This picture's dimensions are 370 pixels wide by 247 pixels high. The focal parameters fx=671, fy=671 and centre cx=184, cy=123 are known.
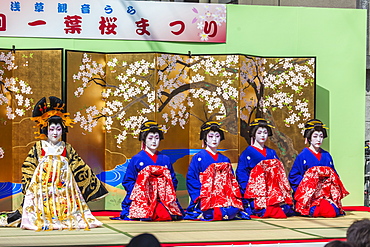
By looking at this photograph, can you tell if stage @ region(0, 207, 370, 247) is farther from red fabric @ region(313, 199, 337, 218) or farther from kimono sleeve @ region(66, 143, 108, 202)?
kimono sleeve @ region(66, 143, 108, 202)

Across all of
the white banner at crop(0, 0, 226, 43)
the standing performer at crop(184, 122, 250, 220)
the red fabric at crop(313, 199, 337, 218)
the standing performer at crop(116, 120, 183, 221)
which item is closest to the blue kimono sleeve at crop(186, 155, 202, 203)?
the standing performer at crop(184, 122, 250, 220)

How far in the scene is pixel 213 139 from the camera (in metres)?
7.62

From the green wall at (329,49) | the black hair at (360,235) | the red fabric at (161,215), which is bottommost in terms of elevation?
the red fabric at (161,215)

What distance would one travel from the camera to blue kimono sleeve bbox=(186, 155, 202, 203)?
7.54 meters

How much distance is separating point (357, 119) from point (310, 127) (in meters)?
1.28

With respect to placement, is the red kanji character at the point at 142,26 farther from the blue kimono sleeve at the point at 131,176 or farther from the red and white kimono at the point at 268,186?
the red and white kimono at the point at 268,186

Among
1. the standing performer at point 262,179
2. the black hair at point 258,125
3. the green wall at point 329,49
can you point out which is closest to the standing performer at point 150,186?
the standing performer at point 262,179

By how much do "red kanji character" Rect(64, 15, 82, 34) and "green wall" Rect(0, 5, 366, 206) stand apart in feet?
4.22

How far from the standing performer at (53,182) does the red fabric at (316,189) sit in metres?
2.50

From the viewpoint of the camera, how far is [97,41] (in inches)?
329

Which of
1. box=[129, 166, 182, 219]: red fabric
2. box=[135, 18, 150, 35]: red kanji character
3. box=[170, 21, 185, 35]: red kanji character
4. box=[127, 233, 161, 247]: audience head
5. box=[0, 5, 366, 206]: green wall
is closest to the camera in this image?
box=[127, 233, 161, 247]: audience head

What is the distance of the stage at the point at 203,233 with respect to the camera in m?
5.95

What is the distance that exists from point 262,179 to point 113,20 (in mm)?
2702

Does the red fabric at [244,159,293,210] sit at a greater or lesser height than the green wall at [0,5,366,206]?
lesser
